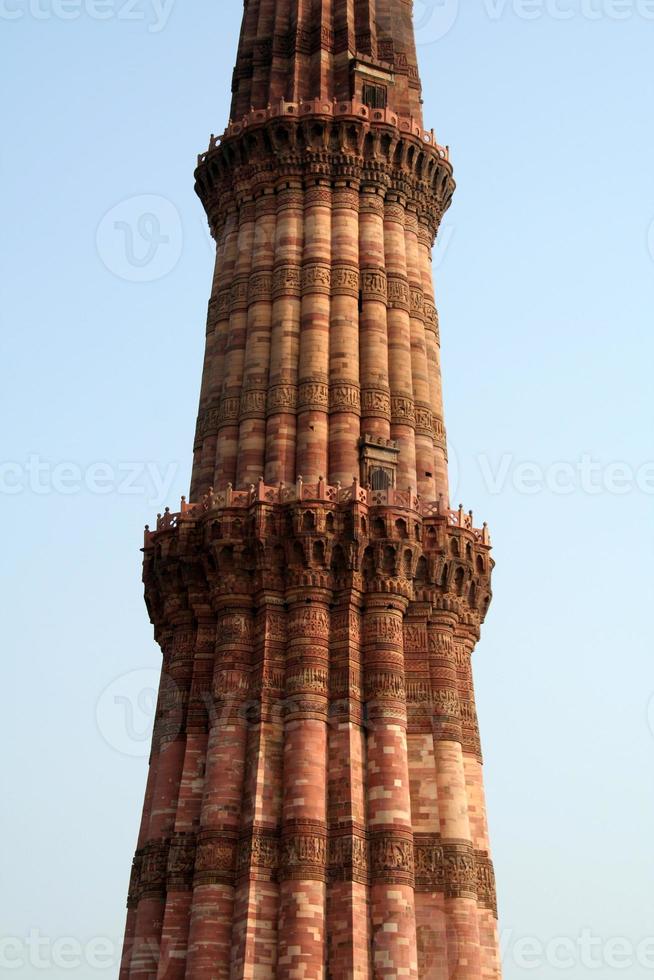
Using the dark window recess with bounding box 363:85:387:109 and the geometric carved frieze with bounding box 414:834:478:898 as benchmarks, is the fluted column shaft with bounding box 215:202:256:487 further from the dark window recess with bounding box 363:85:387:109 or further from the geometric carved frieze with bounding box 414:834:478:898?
the geometric carved frieze with bounding box 414:834:478:898

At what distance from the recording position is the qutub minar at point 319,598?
104 ft

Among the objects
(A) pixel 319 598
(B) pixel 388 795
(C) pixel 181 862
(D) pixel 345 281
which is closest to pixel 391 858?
(B) pixel 388 795

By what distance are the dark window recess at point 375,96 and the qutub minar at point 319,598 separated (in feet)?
0.33

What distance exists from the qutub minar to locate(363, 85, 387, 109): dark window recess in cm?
10

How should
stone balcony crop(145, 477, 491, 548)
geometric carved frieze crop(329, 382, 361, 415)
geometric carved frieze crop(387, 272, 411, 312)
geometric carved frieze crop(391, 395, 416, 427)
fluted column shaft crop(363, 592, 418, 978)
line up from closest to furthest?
fluted column shaft crop(363, 592, 418, 978), stone balcony crop(145, 477, 491, 548), geometric carved frieze crop(329, 382, 361, 415), geometric carved frieze crop(391, 395, 416, 427), geometric carved frieze crop(387, 272, 411, 312)

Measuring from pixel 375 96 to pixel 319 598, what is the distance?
18.4 metres

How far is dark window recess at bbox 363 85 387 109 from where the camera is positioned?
4500 centimetres

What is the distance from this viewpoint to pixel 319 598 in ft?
115

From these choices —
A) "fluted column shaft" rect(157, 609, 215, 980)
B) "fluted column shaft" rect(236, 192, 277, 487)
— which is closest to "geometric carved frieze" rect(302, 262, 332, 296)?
"fluted column shaft" rect(236, 192, 277, 487)

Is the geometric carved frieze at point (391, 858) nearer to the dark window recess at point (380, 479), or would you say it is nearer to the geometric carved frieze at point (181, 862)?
the geometric carved frieze at point (181, 862)

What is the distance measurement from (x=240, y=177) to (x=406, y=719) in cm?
1870

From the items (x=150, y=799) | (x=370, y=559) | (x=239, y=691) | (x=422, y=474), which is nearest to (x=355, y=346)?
(x=422, y=474)

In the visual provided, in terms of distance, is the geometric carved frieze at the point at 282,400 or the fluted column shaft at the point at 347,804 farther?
the geometric carved frieze at the point at 282,400

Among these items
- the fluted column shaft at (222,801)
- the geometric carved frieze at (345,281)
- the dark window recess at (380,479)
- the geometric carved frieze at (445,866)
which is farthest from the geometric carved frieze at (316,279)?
the geometric carved frieze at (445,866)
